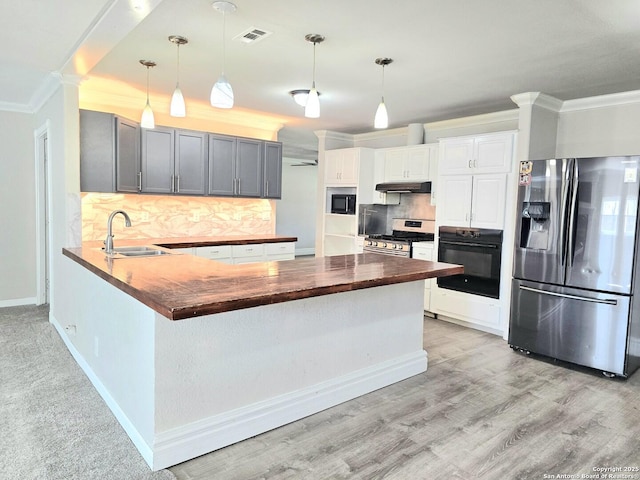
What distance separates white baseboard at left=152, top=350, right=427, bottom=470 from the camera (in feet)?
6.91

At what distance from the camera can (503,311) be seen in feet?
14.2

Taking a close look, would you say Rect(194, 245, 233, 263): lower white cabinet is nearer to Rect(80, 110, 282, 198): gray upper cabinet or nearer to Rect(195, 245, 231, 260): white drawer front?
Rect(195, 245, 231, 260): white drawer front

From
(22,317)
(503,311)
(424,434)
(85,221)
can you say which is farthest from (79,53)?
(503,311)

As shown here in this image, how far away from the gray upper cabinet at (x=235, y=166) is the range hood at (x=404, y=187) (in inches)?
65.5

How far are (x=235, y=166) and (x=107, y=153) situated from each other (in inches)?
60.9

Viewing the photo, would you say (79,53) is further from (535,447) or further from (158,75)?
(535,447)

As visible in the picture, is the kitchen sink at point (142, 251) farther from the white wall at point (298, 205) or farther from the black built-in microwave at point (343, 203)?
the white wall at point (298, 205)

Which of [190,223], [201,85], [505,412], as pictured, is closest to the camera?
[505,412]

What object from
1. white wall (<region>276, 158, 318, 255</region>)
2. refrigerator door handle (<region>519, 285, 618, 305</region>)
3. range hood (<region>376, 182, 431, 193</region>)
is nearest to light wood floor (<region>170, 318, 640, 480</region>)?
refrigerator door handle (<region>519, 285, 618, 305</region>)

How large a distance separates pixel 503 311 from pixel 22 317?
518 cm

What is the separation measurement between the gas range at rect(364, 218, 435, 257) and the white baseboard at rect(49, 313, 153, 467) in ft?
11.6

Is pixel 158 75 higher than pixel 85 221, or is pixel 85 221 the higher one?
pixel 158 75

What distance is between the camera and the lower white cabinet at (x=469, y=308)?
442 cm

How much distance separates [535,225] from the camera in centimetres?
373
